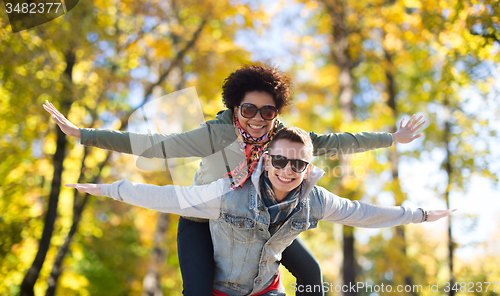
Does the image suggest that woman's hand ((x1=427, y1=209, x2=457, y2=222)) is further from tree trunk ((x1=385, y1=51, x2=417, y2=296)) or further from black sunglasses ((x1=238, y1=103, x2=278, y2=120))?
tree trunk ((x1=385, y1=51, x2=417, y2=296))

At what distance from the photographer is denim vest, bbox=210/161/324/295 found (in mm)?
2273

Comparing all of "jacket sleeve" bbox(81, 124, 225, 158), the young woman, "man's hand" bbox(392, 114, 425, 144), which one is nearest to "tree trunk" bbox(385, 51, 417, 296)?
"man's hand" bbox(392, 114, 425, 144)

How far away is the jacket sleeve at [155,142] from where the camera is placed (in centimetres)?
242

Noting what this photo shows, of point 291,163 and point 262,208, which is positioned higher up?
point 291,163

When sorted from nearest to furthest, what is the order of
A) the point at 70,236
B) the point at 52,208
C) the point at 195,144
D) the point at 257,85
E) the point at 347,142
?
the point at 195,144 < the point at 257,85 < the point at 347,142 < the point at 52,208 < the point at 70,236

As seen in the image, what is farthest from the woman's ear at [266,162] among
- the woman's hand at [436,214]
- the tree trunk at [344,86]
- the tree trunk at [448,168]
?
the tree trunk at [448,168]

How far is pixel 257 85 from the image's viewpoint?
2.73 metres

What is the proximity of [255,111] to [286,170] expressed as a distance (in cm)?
58

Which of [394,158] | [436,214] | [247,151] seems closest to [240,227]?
[247,151]

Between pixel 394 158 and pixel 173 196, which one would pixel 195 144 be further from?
pixel 394 158

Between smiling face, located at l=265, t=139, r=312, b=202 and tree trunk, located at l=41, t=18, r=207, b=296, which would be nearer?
smiling face, located at l=265, t=139, r=312, b=202

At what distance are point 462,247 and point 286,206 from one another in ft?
19.9

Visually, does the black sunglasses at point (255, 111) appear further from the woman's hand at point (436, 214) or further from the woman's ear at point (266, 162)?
the woman's hand at point (436, 214)

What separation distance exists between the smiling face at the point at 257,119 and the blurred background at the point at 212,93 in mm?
2402
